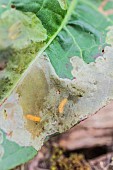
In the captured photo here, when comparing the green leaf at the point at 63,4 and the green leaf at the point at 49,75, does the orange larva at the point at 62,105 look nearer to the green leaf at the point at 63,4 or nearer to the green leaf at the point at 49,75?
the green leaf at the point at 49,75

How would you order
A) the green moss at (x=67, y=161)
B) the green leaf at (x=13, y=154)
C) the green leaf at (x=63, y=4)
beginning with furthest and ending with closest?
the green moss at (x=67, y=161), the green leaf at (x=63, y=4), the green leaf at (x=13, y=154)

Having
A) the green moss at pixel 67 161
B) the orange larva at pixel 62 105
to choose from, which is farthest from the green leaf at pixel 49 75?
the green moss at pixel 67 161

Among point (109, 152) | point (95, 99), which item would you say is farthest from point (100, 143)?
point (95, 99)

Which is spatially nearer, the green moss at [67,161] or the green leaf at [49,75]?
the green leaf at [49,75]

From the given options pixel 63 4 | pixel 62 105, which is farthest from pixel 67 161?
pixel 63 4

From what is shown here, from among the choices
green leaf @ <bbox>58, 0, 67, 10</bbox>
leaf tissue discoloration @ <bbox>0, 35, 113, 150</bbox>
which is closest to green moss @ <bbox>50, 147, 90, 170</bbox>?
leaf tissue discoloration @ <bbox>0, 35, 113, 150</bbox>

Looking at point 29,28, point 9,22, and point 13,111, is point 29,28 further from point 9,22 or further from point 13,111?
point 13,111

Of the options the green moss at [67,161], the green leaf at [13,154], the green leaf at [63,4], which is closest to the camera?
the green leaf at [13,154]

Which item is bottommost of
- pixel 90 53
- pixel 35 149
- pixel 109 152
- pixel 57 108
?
pixel 109 152
